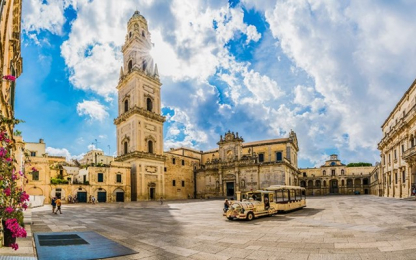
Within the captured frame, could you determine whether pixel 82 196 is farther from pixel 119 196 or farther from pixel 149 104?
pixel 149 104

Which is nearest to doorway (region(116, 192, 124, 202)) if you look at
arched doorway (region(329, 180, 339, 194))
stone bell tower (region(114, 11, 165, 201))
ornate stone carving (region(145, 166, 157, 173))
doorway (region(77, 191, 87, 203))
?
stone bell tower (region(114, 11, 165, 201))

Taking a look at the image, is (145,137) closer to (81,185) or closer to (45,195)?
(81,185)

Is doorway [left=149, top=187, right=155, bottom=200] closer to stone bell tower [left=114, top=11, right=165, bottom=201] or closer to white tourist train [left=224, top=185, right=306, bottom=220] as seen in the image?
stone bell tower [left=114, top=11, right=165, bottom=201]

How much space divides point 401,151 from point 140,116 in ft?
122

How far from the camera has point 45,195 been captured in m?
33.8

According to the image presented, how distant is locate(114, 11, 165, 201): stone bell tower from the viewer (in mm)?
42625

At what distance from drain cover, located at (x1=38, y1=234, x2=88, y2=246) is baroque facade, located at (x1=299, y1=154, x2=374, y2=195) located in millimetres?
78618

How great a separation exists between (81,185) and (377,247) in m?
36.6

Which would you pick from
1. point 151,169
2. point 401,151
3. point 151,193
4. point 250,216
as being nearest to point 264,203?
point 250,216

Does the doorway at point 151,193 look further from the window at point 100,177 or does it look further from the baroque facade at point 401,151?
the baroque facade at point 401,151

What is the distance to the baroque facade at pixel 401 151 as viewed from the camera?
100ft

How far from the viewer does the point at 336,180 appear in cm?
8019

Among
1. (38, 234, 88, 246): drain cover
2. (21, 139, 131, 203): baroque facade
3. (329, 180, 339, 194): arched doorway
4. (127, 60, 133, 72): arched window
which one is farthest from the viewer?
(329, 180, 339, 194): arched doorway

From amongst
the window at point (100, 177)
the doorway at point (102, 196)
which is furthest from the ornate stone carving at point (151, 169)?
the doorway at point (102, 196)
